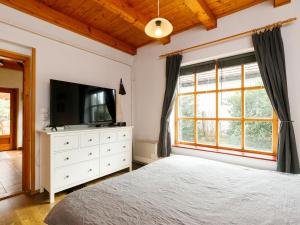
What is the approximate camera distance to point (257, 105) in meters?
2.55

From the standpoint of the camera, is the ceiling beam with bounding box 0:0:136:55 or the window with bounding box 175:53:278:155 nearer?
the ceiling beam with bounding box 0:0:136:55

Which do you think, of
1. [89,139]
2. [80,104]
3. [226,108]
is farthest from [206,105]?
[80,104]

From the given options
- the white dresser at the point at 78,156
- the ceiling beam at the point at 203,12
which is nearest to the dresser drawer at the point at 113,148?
the white dresser at the point at 78,156

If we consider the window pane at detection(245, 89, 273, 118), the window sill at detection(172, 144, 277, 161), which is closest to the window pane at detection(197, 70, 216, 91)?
the window pane at detection(245, 89, 273, 118)

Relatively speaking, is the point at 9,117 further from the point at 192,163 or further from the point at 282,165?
the point at 282,165

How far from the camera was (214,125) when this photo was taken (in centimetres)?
296

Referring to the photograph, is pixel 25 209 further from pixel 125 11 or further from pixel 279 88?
pixel 279 88

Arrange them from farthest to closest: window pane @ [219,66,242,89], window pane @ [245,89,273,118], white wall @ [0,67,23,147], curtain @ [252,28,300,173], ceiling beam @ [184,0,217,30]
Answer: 1. white wall @ [0,67,23,147]
2. window pane @ [219,66,242,89]
3. window pane @ [245,89,273,118]
4. ceiling beam @ [184,0,217,30]
5. curtain @ [252,28,300,173]

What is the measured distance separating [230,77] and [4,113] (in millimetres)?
6629

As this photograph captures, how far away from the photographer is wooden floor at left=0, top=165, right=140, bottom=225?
1.83 m

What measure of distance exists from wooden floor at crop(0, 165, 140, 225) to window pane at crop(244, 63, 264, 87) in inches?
132

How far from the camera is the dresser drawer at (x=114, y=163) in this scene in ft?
9.27

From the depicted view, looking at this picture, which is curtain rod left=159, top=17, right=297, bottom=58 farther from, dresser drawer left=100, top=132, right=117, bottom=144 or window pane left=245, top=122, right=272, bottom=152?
dresser drawer left=100, top=132, right=117, bottom=144

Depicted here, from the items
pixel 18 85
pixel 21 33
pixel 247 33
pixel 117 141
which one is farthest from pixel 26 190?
pixel 18 85
